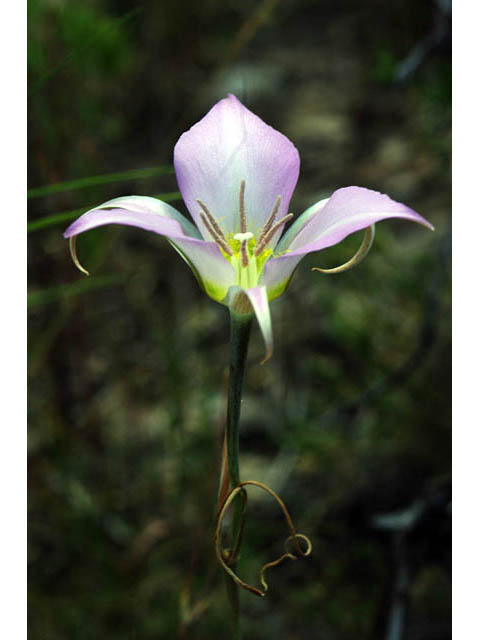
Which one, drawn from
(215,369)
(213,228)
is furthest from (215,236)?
(215,369)

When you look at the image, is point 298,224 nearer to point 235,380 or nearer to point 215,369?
point 235,380

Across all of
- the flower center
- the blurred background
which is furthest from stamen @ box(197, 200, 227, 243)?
the blurred background

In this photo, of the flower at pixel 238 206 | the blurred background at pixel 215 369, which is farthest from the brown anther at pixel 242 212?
the blurred background at pixel 215 369

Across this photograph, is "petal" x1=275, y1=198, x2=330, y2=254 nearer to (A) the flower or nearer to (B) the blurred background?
(A) the flower

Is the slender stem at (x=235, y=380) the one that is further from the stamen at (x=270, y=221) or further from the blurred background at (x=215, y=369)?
the blurred background at (x=215, y=369)

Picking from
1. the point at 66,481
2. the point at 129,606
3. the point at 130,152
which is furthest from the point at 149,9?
the point at 129,606

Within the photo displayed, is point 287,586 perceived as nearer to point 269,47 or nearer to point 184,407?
point 184,407
